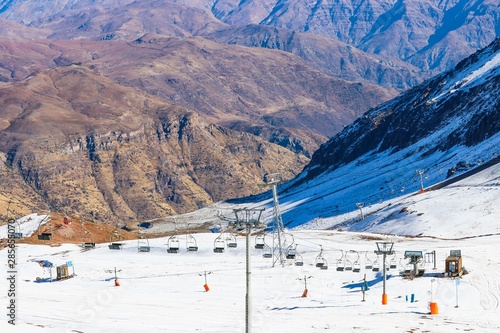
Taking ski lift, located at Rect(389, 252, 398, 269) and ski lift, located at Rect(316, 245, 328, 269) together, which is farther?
ski lift, located at Rect(316, 245, 328, 269)

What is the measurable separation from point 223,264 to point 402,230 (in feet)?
184

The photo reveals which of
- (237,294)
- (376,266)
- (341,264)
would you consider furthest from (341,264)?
(237,294)

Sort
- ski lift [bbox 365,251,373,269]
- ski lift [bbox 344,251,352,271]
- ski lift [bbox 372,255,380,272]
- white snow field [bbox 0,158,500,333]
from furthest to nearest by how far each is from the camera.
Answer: ski lift [bbox 344,251,352,271], ski lift [bbox 365,251,373,269], ski lift [bbox 372,255,380,272], white snow field [bbox 0,158,500,333]

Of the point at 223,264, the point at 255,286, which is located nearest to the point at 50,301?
the point at 255,286

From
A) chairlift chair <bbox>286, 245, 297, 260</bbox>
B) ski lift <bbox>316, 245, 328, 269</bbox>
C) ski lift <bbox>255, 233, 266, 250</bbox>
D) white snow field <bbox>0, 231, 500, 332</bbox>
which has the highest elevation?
ski lift <bbox>255, 233, 266, 250</bbox>

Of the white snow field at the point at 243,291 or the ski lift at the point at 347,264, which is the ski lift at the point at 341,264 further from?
the white snow field at the point at 243,291

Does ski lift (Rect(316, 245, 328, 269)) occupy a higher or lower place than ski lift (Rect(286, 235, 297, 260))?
lower

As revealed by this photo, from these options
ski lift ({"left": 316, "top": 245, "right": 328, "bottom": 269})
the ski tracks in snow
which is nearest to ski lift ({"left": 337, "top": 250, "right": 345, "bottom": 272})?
ski lift ({"left": 316, "top": 245, "right": 328, "bottom": 269})

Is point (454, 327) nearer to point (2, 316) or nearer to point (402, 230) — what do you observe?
point (2, 316)

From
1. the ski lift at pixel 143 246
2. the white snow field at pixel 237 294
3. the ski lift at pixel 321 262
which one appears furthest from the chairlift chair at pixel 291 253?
A: the ski lift at pixel 143 246

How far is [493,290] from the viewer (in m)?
85.9

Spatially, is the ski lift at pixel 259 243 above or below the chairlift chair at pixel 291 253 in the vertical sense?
above

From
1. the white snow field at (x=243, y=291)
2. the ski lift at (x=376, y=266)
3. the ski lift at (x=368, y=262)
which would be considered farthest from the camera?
the ski lift at (x=368, y=262)

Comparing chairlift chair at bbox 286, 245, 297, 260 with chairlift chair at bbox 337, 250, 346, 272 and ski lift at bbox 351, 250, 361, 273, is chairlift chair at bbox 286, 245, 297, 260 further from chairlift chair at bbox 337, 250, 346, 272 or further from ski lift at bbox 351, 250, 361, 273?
ski lift at bbox 351, 250, 361, 273
